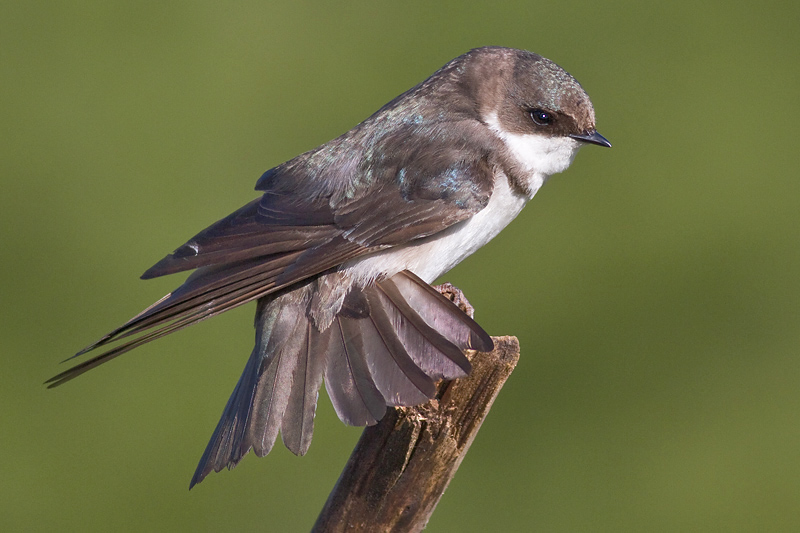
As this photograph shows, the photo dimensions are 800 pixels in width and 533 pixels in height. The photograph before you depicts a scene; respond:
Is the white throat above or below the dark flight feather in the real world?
above

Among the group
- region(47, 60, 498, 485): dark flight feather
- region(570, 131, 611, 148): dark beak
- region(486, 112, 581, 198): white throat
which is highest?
region(570, 131, 611, 148): dark beak

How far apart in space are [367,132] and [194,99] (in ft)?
8.89

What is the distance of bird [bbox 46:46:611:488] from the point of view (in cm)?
259

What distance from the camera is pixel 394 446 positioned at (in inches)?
95.7

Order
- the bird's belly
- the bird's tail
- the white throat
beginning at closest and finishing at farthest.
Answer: the bird's tail → the bird's belly → the white throat

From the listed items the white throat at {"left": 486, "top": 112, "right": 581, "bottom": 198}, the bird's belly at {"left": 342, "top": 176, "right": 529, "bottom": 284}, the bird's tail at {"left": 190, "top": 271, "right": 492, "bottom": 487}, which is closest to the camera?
the bird's tail at {"left": 190, "top": 271, "right": 492, "bottom": 487}

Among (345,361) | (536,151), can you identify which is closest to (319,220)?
(345,361)

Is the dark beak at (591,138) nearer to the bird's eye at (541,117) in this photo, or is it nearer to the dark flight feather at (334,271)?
the bird's eye at (541,117)

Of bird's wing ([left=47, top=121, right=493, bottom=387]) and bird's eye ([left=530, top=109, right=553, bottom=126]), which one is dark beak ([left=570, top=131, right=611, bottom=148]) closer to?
bird's eye ([left=530, top=109, right=553, bottom=126])

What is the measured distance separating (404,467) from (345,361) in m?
0.40

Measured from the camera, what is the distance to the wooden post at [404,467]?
2.41 meters

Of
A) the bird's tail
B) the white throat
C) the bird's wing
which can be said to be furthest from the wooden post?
the white throat

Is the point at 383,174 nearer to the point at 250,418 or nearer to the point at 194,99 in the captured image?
the point at 250,418

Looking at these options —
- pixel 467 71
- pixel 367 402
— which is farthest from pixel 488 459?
pixel 367 402
